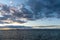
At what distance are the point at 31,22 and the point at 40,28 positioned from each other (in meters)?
0.17

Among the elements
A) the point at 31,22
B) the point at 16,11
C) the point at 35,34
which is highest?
the point at 16,11

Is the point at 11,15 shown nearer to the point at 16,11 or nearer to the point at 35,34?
the point at 16,11

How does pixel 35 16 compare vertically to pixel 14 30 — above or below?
above

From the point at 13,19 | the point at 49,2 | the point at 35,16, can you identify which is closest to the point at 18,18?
the point at 13,19

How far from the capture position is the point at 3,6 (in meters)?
3.06

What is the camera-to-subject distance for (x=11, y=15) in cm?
307

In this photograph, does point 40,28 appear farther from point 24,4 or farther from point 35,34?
point 24,4

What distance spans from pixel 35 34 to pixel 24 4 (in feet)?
1.72

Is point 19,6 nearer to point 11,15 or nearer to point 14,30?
point 11,15

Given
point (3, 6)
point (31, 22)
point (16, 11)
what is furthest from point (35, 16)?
point (3, 6)

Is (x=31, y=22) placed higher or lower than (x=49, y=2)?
lower

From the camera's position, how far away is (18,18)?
3072 mm

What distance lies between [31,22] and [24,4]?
1.04 ft

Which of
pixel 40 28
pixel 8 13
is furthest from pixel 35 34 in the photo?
pixel 8 13
